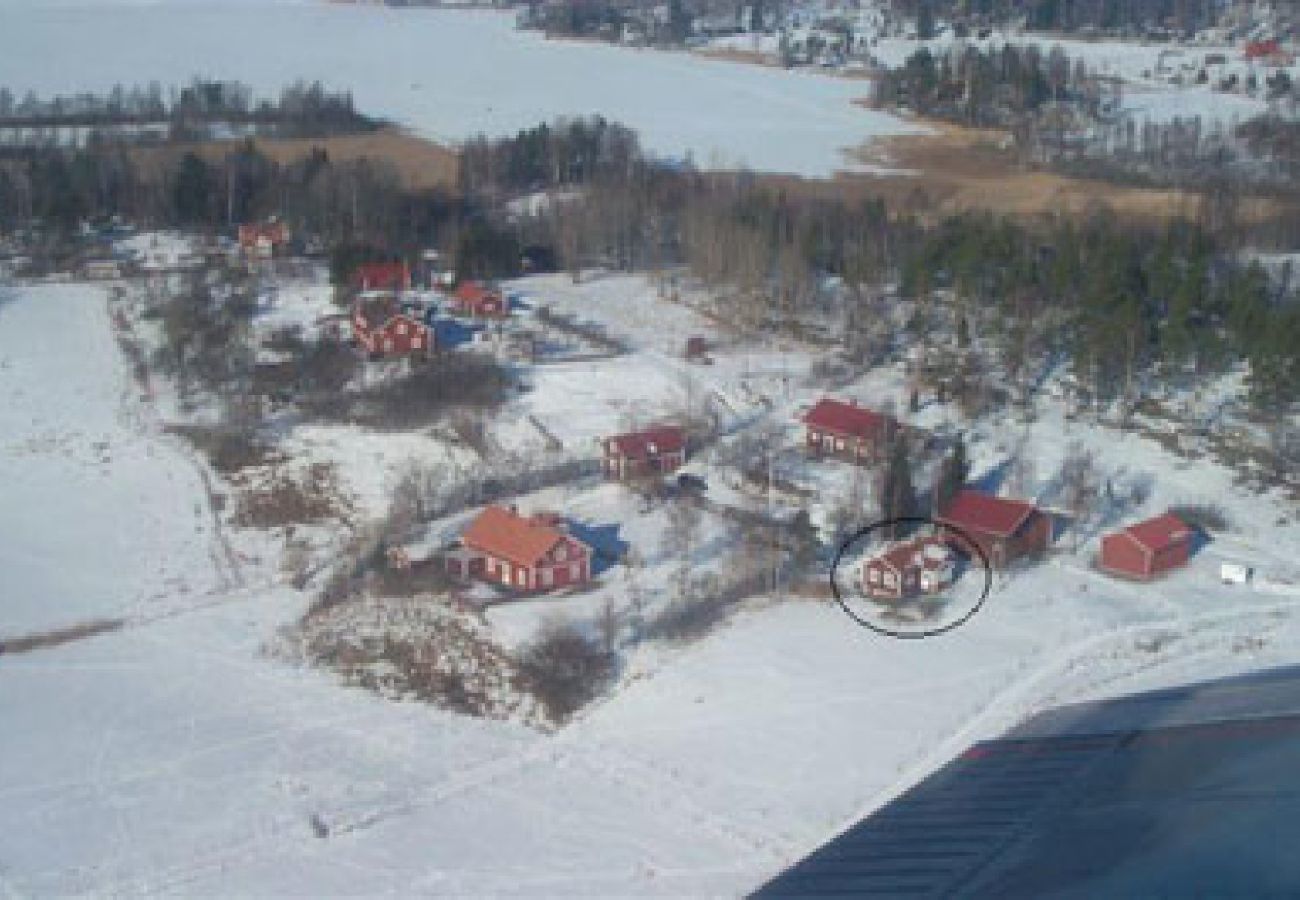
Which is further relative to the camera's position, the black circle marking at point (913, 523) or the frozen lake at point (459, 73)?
the frozen lake at point (459, 73)

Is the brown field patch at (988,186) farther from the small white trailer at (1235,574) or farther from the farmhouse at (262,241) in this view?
the small white trailer at (1235,574)

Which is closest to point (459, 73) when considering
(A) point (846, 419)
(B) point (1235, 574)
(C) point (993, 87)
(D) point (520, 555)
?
(C) point (993, 87)

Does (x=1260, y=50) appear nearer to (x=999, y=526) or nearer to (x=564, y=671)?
(x=999, y=526)

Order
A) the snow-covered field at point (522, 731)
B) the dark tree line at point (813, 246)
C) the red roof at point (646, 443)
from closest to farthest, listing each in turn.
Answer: the snow-covered field at point (522, 731)
the red roof at point (646, 443)
the dark tree line at point (813, 246)

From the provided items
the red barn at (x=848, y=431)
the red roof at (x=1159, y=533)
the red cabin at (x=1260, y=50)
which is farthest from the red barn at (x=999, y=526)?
the red cabin at (x=1260, y=50)

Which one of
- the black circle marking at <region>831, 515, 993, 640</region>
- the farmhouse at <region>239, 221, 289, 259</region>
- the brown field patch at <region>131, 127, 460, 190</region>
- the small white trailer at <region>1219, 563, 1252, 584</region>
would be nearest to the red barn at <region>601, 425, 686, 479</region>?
the black circle marking at <region>831, 515, 993, 640</region>

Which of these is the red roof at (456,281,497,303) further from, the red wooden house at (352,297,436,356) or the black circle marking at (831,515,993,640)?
the black circle marking at (831,515,993,640)
